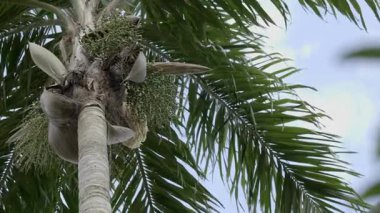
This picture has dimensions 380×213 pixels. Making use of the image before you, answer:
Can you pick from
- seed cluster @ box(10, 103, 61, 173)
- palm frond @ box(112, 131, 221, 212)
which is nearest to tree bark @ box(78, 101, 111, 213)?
seed cluster @ box(10, 103, 61, 173)

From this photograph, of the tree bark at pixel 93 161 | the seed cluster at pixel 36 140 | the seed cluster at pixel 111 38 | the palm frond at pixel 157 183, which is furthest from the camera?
the palm frond at pixel 157 183

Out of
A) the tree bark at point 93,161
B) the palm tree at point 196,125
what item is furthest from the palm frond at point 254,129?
the tree bark at point 93,161

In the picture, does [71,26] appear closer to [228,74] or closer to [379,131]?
[228,74]

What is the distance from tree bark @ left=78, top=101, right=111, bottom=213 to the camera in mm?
3055

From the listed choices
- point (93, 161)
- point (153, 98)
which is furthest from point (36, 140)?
point (93, 161)

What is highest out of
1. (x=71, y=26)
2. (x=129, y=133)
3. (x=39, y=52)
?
(x=71, y=26)

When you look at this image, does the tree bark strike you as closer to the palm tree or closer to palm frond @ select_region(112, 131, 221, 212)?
the palm tree

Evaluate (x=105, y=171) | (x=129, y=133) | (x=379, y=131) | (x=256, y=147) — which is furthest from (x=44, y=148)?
(x=379, y=131)

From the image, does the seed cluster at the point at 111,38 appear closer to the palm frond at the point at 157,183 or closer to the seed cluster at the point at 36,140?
the seed cluster at the point at 36,140

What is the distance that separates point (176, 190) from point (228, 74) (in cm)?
97

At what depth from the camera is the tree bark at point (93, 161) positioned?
3.05 m

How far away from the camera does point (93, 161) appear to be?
334cm

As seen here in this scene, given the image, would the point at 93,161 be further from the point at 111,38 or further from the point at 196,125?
the point at 196,125

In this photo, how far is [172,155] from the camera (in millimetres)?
5508
